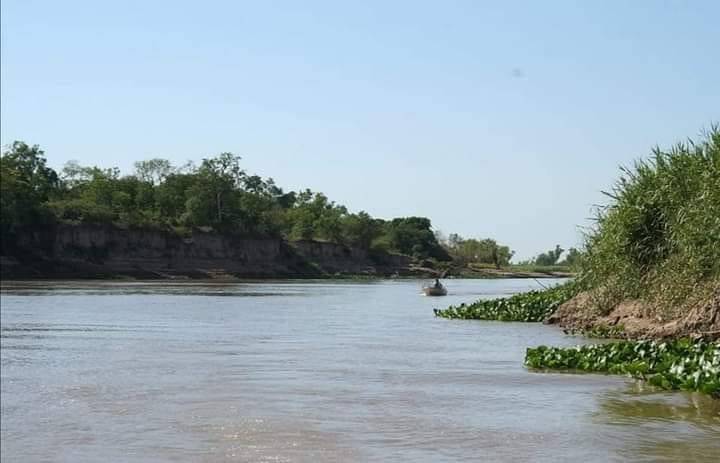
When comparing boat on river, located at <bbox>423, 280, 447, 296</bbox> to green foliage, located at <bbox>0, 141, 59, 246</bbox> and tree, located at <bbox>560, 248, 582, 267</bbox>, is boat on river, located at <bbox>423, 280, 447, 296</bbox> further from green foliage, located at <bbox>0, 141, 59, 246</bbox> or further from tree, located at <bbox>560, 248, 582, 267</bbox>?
green foliage, located at <bbox>0, 141, 59, 246</bbox>

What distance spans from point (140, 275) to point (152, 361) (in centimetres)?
7489

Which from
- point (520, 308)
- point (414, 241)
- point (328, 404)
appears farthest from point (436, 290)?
point (414, 241)

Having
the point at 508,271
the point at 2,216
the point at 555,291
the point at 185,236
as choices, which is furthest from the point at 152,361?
the point at 508,271

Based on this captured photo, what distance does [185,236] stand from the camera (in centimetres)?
9950

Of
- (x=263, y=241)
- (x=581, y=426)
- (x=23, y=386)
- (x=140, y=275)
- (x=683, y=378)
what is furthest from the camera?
(x=263, y=241)

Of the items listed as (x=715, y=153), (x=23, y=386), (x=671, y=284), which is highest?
(x=715, y=153)

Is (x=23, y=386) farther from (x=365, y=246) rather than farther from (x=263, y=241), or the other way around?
(x=365, y=246)

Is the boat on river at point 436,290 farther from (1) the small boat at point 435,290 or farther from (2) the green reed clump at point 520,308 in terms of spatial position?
(2) the green reed clump at point 520,308

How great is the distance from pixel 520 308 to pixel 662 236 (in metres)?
8.49

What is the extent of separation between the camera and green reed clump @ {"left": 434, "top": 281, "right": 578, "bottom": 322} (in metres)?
28.8

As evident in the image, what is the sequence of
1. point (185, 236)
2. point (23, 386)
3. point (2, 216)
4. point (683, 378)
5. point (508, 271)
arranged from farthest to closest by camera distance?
point (508, 271)
point (185, 236)
point (2, 216)
point (23, 386)
point (683, 378)

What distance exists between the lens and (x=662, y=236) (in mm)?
21922

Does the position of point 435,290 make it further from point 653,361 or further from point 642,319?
point 653,361

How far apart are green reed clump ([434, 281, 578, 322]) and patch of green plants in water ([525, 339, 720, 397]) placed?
10.2 meters
